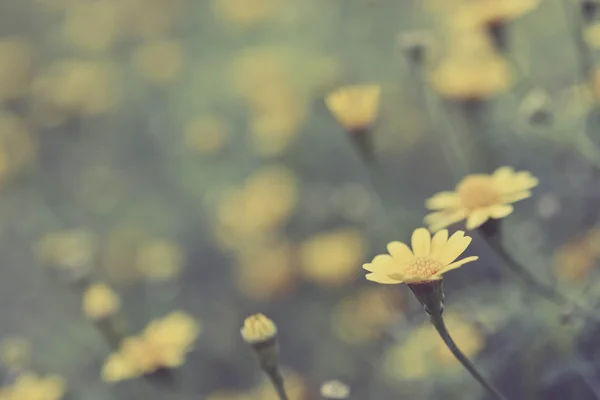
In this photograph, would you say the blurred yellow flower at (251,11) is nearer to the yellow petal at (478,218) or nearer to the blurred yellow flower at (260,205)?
the blurred yellow flower at (260,205)

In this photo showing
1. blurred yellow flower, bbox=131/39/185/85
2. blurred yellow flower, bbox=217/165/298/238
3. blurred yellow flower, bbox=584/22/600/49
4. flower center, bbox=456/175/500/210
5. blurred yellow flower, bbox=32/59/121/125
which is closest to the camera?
flower center, bbox=456/175/500/210

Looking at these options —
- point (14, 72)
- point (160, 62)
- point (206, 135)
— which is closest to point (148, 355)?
point (206, 135)

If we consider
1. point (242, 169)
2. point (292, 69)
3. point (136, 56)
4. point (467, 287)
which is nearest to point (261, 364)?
point (467, 287)

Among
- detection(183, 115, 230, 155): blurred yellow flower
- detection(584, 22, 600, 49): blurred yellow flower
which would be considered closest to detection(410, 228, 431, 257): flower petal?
detection(584, 22, 600, 49): blurred yellow flower

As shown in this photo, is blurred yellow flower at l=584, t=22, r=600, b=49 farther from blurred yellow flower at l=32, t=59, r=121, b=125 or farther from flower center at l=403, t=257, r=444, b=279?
blurred yellow flower at l=32, t=59, r=121, b=125

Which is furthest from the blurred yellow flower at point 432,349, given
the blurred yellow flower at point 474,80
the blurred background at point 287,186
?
the blurred yellow flower at point 474,80

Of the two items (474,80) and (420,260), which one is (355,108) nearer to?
(474,80)
